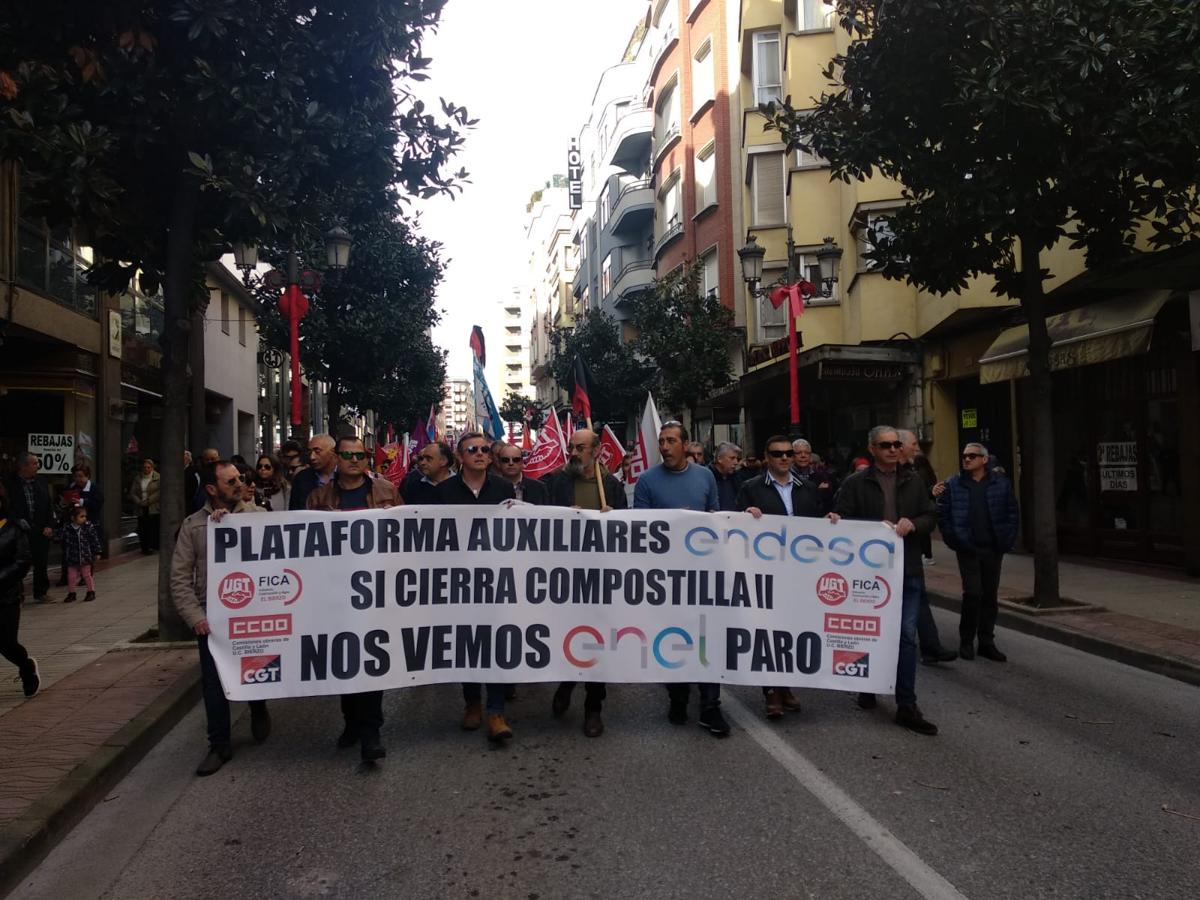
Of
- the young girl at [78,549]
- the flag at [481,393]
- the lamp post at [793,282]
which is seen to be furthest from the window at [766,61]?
the young girl at [78,549]

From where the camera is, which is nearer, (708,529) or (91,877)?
(91,877)

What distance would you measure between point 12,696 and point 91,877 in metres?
3.53

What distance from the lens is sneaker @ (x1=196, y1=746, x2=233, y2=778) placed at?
556cm

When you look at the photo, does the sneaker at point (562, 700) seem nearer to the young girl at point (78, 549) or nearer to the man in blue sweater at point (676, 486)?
the man in blue sweater at point (676, 486)

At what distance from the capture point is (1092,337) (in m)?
13.1

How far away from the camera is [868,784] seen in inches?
199

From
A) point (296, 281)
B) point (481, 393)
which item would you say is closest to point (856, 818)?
point (481, 393)

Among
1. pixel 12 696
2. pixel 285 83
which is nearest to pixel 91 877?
pixel 12 696

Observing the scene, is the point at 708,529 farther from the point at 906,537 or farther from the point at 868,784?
the point at 868,784

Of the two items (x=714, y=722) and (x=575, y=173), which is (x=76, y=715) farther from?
(x=575, y=173)

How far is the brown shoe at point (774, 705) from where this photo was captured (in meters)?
6.40

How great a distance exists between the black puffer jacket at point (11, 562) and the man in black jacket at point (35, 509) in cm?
561

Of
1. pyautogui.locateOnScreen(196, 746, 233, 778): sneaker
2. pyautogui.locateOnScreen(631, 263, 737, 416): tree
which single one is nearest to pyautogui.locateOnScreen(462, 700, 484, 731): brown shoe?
pyautogui.locateOnScreen(196, 746, 233, 778): sneaker

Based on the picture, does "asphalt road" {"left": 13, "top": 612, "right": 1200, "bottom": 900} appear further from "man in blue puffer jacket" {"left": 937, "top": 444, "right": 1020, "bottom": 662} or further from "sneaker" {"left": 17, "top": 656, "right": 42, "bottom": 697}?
"man in blue puffer jacket" {"left": 937, "top": 444, "right": 1020, "bottom": 662}
